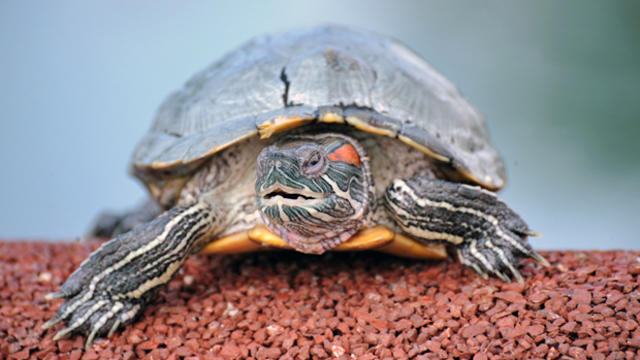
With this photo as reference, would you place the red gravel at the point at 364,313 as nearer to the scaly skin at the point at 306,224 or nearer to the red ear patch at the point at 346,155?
the scaly skin at the point at 306,224

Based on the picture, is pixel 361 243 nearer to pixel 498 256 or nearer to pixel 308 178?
pixel 308 178

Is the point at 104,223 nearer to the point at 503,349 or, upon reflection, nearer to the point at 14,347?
the point at 14,347

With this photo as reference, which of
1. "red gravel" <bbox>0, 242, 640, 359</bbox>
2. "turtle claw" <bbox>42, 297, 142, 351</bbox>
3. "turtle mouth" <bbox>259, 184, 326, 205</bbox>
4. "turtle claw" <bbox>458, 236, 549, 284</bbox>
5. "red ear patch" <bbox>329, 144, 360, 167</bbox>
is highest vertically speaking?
"red ear patch" <bbox>329, 144, 360, 167</bbox>

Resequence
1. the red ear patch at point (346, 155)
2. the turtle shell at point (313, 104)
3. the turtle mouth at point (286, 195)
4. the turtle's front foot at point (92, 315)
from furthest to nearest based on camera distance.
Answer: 1. the turtle shell at point (313, 104)
2. the red ear patch at point (346, 155)
3. the turtle's front foot at point (92, 315)
4. the turtle mouth at point (286, 195)

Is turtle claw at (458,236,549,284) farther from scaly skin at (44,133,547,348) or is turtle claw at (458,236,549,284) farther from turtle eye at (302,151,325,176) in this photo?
turtle eye at (302,151,325,176)

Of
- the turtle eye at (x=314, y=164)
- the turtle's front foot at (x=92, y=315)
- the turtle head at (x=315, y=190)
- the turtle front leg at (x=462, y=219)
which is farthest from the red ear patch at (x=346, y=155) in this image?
the turtle's front foot at (x=92, y=315)

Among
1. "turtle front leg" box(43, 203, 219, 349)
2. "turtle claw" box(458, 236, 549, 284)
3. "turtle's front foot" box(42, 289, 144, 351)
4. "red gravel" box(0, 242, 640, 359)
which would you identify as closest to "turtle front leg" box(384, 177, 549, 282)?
"turtle claw" box(458, 236, 549, 284)

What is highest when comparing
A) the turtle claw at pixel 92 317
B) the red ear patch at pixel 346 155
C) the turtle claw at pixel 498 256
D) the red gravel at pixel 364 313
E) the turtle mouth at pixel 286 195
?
the red ear patch at pixel 346 155

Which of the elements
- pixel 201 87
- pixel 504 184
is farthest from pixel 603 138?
pixel 201 87
